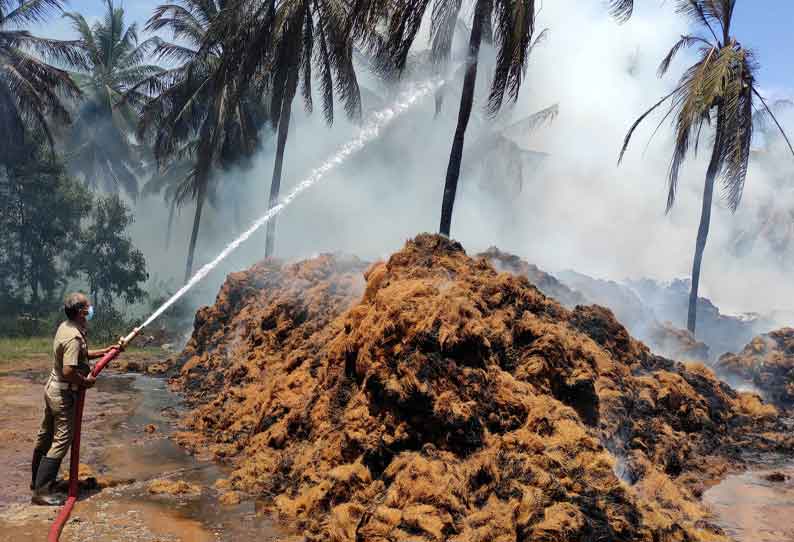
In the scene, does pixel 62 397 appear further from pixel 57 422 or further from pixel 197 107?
pixel 197 107

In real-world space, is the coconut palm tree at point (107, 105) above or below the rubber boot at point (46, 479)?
above

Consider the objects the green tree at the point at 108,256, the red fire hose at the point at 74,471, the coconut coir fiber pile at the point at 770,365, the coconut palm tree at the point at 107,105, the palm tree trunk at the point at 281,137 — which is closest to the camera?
the red fire hose at the point at 74,471

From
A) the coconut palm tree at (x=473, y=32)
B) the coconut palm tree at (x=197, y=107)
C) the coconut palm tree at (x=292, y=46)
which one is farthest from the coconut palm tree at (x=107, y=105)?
the coconut palm tree at (x=473, y=32)

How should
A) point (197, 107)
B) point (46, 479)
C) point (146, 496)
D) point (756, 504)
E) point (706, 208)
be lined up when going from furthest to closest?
point (197, 107)
point (706, 208)
point (756, 504)
point (146, 496)
point (46, 479)

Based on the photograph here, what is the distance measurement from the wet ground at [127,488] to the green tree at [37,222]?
55.6 ft

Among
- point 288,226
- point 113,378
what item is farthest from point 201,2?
point 113,378

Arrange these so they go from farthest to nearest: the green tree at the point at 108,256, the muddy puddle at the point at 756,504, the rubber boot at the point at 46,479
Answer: the green tree at the point at 108,256 < the muddy puddle at the point at 756,504 < the rubber boot at the point at 46,479

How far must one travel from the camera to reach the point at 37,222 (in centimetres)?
2481

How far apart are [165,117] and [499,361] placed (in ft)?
70.2

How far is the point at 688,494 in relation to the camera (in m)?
6.07

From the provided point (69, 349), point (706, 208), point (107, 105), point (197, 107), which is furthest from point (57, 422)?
point (107, 105)

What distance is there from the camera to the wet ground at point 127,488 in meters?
4.62

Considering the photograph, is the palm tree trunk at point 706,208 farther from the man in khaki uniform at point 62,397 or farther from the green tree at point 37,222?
the green tree at point 37,222

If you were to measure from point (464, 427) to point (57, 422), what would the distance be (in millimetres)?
3350
